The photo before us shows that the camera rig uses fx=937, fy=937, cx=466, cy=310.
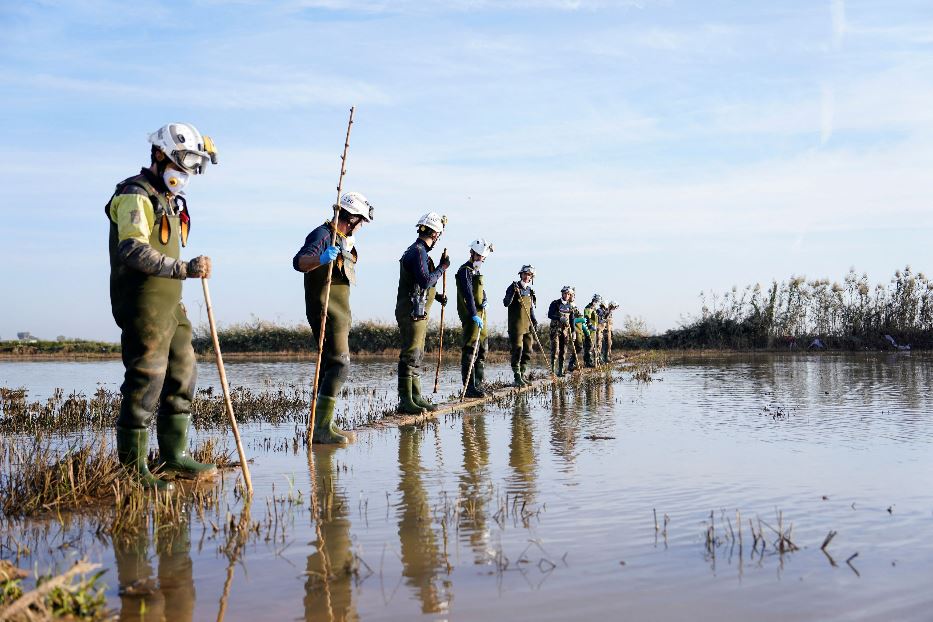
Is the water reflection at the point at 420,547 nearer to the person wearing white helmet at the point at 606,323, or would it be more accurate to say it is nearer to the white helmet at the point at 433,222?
the white helmet at the point at 433,222

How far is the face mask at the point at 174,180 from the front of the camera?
6293 mm

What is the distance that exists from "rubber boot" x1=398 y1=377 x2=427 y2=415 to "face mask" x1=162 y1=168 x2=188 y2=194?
5.32 metres

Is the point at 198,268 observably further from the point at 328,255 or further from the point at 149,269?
the point at 328,255

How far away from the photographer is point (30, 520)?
18.1 ft

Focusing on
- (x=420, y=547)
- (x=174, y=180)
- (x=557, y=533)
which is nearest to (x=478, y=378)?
(x=174, y=180)

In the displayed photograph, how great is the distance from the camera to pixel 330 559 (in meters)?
4.69

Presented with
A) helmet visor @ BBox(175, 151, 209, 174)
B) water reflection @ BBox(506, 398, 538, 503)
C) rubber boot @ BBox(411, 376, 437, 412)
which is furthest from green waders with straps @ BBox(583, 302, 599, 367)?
helmet visor @ BBox(175, 151, 209, 174)

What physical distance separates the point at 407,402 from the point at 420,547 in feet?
20.9

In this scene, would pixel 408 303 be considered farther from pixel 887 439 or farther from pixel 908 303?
pixel 908 303

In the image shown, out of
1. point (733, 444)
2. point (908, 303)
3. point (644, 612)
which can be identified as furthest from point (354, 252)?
point (908, 303)

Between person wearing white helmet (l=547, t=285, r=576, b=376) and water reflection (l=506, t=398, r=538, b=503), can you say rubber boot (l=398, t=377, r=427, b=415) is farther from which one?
person wearing white helmet (l=547, t=285, r=576, b=376)

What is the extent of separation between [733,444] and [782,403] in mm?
4538

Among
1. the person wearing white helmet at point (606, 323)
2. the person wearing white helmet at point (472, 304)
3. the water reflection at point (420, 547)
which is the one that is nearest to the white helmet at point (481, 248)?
the person wearing white helmet at point (472, 304)

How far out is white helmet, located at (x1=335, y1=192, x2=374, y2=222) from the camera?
28.9 ft
